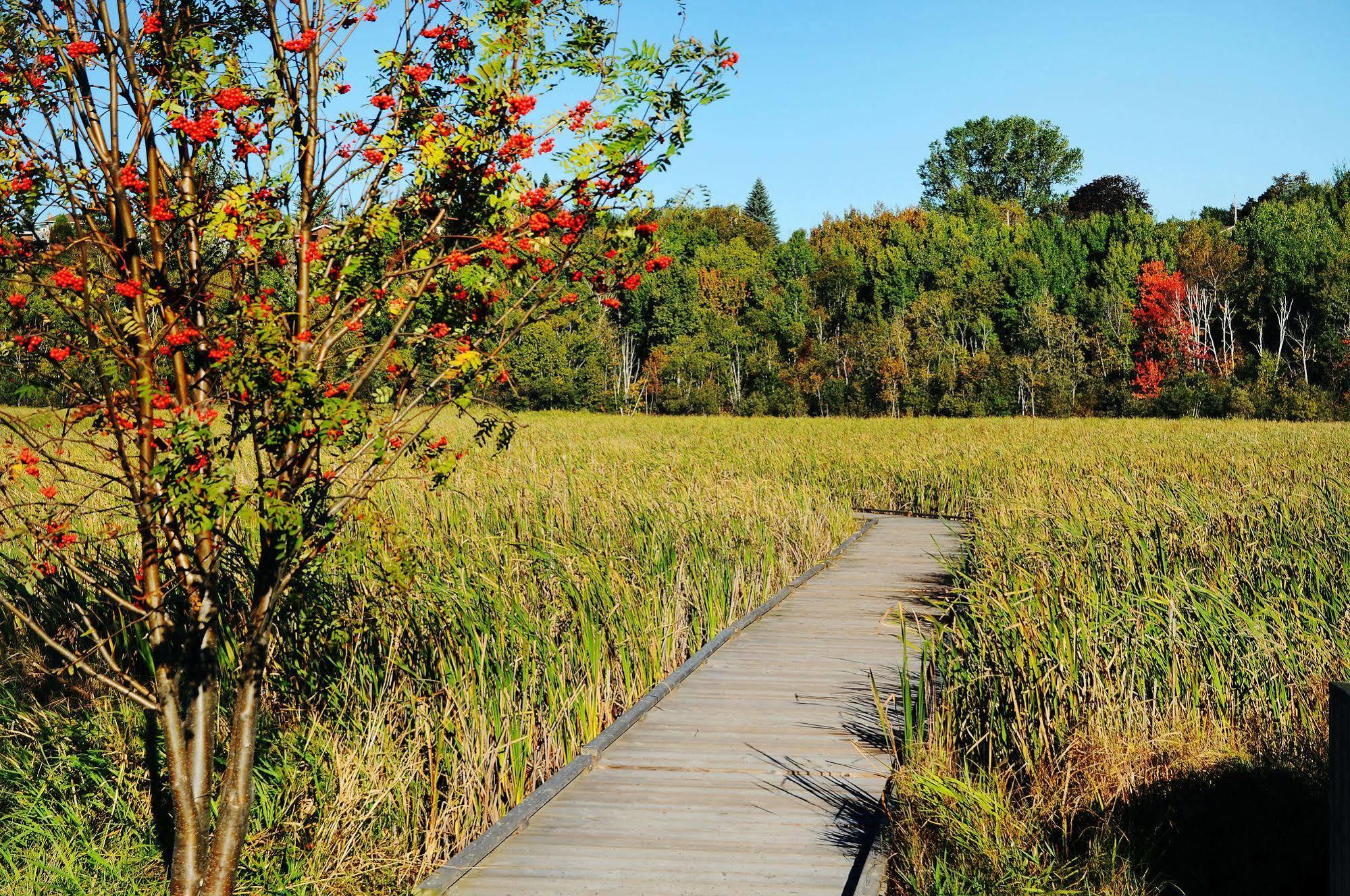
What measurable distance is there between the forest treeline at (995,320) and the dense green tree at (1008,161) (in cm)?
1013

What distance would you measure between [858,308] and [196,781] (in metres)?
50.1

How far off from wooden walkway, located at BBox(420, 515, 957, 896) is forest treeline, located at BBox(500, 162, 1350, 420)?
3093cm

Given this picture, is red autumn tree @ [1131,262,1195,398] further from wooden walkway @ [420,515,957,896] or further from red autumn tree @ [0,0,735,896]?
red autumn tree @ [0,0,735,896]

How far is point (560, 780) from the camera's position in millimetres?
3969

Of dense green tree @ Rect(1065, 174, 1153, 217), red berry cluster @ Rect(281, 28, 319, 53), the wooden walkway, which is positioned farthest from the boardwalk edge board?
dense green tree @ Rect(1065, 174, 1153, 217)

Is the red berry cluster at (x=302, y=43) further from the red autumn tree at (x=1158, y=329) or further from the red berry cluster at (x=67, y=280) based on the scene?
the red autumn tree at (x=1158, y=329)

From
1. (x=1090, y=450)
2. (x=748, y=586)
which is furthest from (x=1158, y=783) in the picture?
(x=1090, y=450)

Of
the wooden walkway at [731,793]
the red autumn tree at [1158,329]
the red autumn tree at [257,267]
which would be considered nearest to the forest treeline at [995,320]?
the red autumn tree at [1158,329]

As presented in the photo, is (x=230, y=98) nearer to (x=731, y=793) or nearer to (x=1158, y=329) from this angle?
(x=731, y=793)

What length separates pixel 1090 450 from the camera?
1499 cm

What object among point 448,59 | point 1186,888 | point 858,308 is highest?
point 858,308

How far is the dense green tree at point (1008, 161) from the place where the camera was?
67.2 m

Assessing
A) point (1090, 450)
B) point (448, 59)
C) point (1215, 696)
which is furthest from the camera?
point (1090, 450)

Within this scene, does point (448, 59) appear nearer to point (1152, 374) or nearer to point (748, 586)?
point (748, 586)
